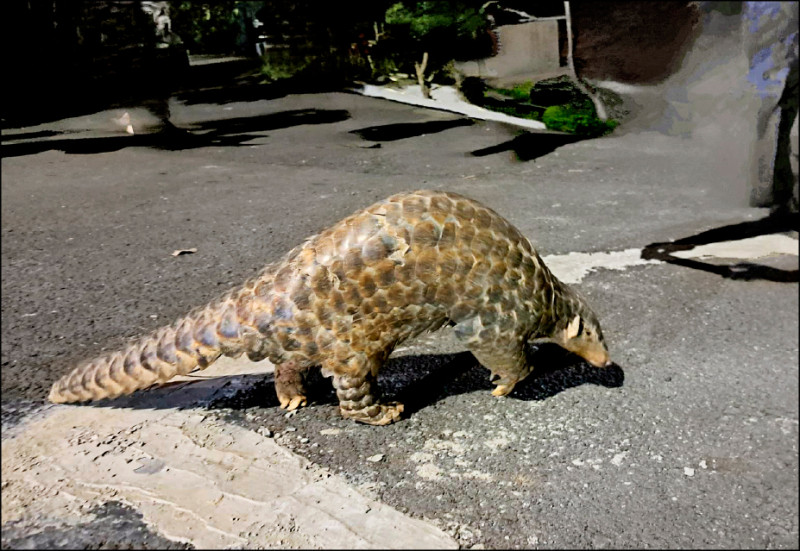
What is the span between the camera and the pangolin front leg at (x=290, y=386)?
2.17 m

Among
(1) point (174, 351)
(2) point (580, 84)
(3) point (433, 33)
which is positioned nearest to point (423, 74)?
(3) point (433, 33)

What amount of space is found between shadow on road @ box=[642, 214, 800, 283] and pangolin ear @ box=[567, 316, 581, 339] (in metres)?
0.49

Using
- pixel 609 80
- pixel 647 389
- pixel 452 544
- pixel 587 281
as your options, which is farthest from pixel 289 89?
pixel 587 281

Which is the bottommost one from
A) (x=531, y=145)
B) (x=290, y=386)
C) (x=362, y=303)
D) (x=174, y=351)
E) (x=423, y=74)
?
(x=290, y=386)

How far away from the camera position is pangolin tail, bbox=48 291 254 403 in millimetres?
1851

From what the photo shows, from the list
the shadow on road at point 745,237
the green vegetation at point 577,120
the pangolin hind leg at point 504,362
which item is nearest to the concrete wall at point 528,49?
the green vegetation at point 577,120

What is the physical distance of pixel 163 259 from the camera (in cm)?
202

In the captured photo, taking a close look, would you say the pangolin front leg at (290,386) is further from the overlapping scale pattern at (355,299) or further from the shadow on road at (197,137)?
the shadow on road at (197,137)

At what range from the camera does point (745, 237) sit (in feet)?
6.49

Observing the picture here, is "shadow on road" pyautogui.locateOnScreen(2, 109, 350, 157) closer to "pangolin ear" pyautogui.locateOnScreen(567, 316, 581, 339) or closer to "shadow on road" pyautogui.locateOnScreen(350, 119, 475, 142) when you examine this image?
"shadow on road" pyautogui.locateOnScreen(350, 119, 475, 142)

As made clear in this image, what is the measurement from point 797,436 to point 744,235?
68 cm

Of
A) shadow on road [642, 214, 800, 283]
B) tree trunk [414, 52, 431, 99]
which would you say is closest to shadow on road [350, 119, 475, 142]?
tree trunk [414, 52, 431, 99]

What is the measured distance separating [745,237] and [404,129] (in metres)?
1.11

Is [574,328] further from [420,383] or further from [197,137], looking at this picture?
[197,137]
